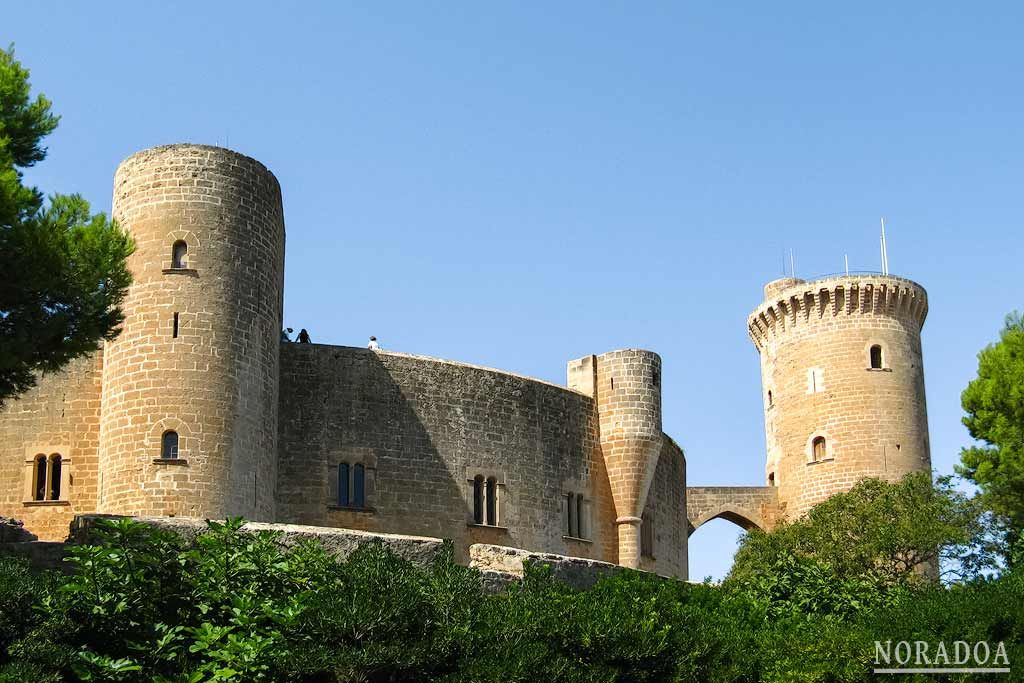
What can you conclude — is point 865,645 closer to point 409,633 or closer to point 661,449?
point 409,633

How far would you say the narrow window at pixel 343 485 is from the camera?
27.3 metres

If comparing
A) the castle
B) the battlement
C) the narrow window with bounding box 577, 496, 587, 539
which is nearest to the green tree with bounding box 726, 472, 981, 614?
the narrow window with bounding box 577, 496, 587, 539

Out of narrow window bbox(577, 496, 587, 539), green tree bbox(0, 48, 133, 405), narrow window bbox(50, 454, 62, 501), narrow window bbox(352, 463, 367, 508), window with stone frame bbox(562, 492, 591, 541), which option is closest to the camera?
green tree bbox(0, 48, 133, 405)

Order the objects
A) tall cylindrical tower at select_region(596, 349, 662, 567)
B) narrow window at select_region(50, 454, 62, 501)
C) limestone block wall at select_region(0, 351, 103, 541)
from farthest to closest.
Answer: tall cylindrical tower at select_region(596, 349, 662, 567) → narrow window at select_region(50, 454, 62, 501) → limestone block wall at select_region(0, 351, 103, 541)

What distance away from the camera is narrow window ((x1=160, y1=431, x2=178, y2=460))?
23.8 meters

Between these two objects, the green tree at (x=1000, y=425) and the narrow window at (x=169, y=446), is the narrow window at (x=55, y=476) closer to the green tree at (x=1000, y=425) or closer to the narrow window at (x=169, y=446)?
the narrow window at (x=169, y=446)

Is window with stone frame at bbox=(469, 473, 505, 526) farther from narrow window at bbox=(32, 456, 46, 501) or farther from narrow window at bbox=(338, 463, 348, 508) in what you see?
narrow window at bbox=(32, 456, 46, 501)

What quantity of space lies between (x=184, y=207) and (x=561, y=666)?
12552mm

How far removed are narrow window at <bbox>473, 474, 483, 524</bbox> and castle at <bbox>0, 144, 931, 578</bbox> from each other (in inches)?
1.0

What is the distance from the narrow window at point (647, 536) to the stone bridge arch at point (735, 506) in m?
18.2

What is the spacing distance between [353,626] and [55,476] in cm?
1272

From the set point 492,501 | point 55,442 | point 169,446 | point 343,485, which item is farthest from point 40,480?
point 492,501

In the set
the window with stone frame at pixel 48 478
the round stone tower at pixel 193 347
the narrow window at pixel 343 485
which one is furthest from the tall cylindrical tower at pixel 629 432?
the window with stone frame at pixel 48 478

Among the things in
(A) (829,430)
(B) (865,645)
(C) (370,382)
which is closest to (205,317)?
(C) (370,382)
